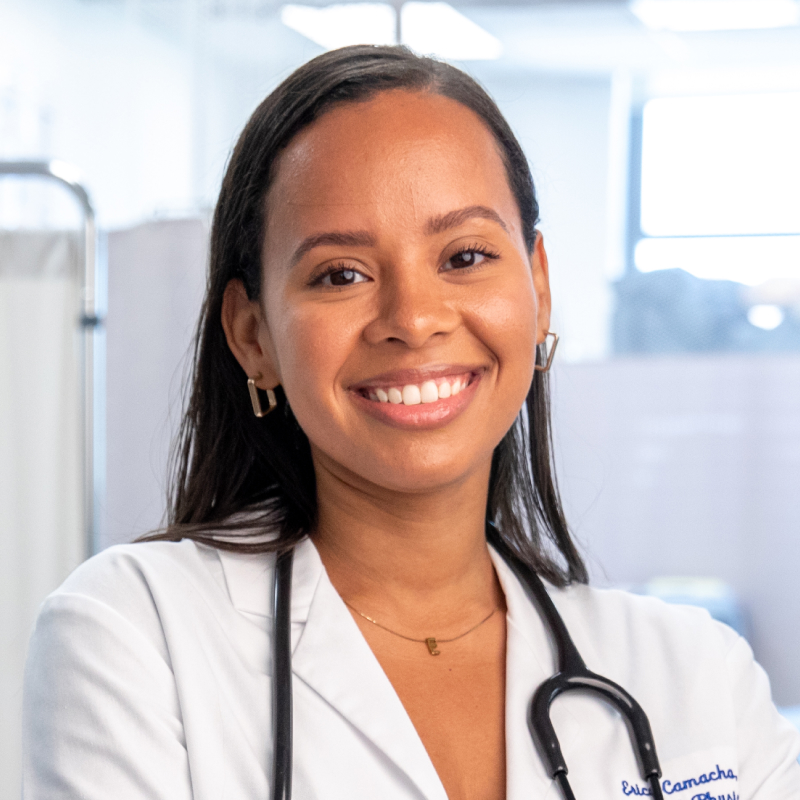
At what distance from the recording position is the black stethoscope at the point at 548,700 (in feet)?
2.90

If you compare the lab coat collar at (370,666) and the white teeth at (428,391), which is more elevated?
the white teeth at (428,391)

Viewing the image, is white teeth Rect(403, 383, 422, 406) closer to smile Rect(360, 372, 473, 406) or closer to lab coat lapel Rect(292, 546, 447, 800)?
smile Rect(360, 372, 473, 406)

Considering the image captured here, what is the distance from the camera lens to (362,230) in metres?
0.96

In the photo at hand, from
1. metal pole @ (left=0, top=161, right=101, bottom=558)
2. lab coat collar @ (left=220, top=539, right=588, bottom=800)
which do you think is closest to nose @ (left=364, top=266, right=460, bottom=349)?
lab coat collar @ (left=220, top=539, right=588, bottom=800)

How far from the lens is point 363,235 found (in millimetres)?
965

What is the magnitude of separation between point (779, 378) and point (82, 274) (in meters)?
1.83

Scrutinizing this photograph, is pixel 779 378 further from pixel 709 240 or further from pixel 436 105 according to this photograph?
pixel 436 105

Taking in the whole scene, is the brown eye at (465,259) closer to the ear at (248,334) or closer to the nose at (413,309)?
the nose at (413,309)

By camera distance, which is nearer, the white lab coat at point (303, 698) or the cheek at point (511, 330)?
the white lab coat at point (303, 698)

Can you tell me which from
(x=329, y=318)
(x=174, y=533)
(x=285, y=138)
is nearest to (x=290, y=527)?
(x=174, y=533)

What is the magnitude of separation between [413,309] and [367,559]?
1.06 feet

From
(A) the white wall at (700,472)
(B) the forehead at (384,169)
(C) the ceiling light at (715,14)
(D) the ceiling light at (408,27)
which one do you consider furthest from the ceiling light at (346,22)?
(B) the forehead at (384,169)

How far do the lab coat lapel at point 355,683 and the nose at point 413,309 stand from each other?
11.8 inches

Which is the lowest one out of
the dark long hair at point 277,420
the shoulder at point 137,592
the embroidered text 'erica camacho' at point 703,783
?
the embroidered text 'erica camacho' at point 703,783
